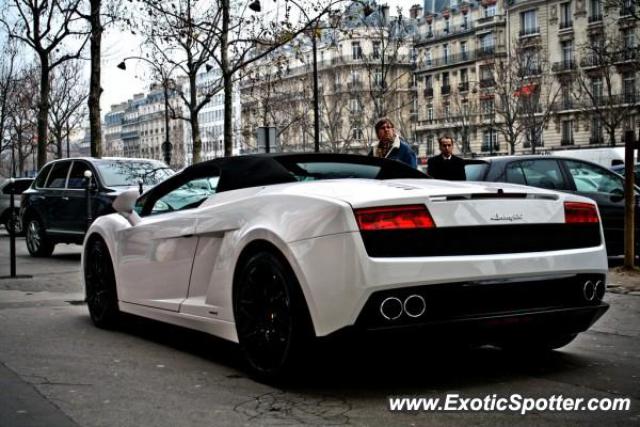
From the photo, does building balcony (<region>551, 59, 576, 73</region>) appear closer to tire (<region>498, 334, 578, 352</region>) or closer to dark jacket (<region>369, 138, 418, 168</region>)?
dark jacket (<region>369, 138, 418, 168</region>)

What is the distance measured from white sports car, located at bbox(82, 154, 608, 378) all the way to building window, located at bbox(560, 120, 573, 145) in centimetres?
7063

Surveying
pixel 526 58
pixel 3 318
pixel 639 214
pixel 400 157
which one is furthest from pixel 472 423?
pixel 526 58

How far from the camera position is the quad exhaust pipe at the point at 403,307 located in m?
4.38

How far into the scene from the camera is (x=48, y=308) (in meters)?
8.56

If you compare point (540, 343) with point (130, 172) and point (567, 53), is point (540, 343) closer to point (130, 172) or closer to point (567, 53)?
point (130, 172)

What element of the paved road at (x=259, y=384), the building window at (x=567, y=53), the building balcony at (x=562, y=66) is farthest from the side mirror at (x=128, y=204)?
the building window at (x=567, y=53)

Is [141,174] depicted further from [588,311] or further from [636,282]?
[588,311]

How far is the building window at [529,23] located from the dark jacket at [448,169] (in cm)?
7088

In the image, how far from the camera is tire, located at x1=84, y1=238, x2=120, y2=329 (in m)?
7.07

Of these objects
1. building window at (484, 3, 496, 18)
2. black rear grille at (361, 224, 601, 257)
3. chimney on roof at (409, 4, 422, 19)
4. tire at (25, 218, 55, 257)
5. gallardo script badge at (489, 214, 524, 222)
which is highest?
chimney on roof at (409, 4, 422, 19)

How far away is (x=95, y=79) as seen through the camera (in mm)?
28672

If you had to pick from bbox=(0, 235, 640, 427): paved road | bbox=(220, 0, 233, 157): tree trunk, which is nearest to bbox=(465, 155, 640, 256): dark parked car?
bbox=(0, 235, 640, 427): paved road

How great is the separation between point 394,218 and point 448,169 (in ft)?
19.4

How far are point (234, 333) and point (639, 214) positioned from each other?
841cm
